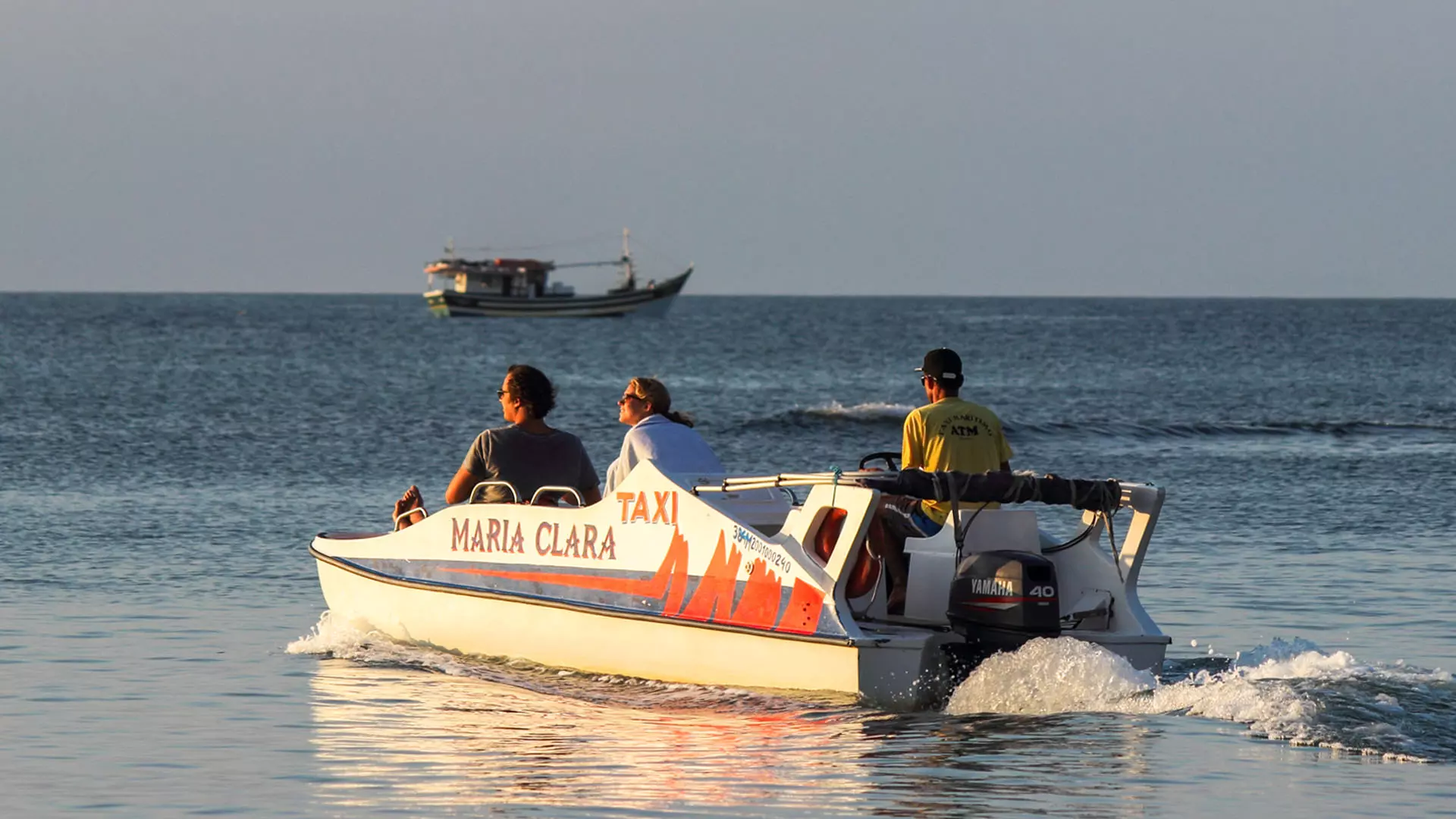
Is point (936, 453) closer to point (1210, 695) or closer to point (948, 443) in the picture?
point (948, 443)

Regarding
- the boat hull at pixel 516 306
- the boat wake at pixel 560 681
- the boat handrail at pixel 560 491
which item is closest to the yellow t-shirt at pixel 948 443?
the boat wake at pixel 560 681

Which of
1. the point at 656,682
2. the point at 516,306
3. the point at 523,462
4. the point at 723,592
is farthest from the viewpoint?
the point at 516,306

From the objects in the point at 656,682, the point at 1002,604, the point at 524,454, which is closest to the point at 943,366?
the point at 1002,604

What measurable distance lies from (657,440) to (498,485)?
130 cm

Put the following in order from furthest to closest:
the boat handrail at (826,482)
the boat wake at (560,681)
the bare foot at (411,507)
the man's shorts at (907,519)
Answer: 1. the bare foot at (411,507)
2. the man's shorts at (907,519)
3. the boat wake at (560,681)
4. the boat handrail at (826,482)

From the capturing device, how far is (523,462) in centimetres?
1192

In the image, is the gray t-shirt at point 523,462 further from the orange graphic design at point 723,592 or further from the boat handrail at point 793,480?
the boat handrail at point 793,480

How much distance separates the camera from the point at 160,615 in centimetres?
1346

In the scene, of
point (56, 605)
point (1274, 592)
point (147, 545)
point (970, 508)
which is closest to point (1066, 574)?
point (970, 508)

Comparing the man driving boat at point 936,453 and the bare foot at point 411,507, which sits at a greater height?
the man driving boat at point 936,453

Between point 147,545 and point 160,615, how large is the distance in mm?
3930

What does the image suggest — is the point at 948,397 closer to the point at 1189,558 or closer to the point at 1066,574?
the point at 1066,574

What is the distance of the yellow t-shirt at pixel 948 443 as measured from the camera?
10477mm

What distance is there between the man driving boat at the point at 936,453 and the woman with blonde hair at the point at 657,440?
3.71 ft
